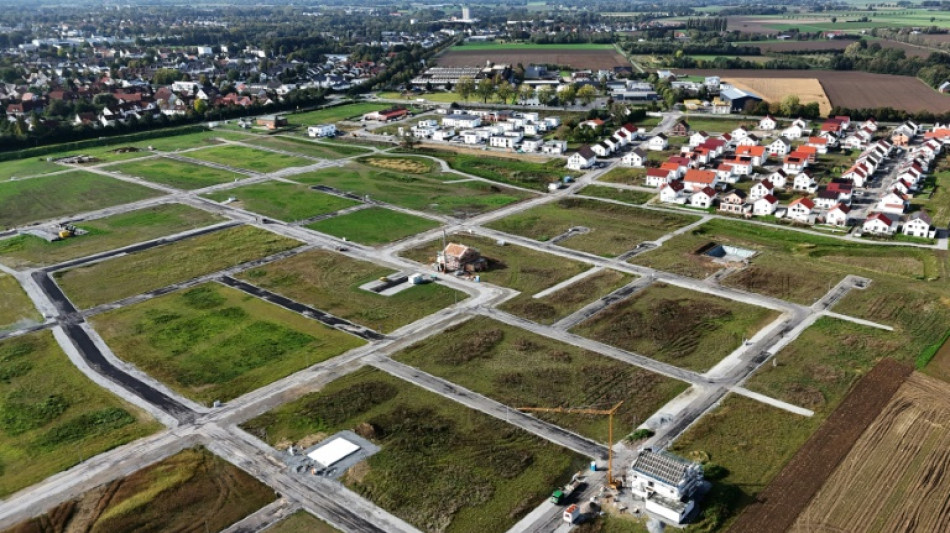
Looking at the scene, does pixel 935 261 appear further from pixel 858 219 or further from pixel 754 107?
pixel 754 107

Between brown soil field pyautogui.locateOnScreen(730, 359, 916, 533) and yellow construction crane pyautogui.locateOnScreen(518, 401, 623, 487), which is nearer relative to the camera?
brown soil field pyautogui.locateOnScreen(730, 359, 916, 533)

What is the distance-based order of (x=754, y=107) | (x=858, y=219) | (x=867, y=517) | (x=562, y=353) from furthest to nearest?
(x=754, y=107) < (x=858, y=219) < (x=562, y=353) < (x=867, y=517)

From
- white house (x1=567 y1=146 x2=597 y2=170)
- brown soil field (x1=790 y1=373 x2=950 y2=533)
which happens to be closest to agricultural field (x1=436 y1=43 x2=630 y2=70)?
white house (x1=567 y1=146 x2=597 y2=170)

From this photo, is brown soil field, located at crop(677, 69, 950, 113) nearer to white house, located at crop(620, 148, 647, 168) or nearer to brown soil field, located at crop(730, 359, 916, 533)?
white house, located at crop(620, 148, 647, 168)

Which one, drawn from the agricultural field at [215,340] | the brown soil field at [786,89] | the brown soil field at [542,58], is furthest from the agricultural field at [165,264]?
the brown soil field at [542,58]

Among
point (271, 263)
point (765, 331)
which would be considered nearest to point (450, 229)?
point (271, 263)
